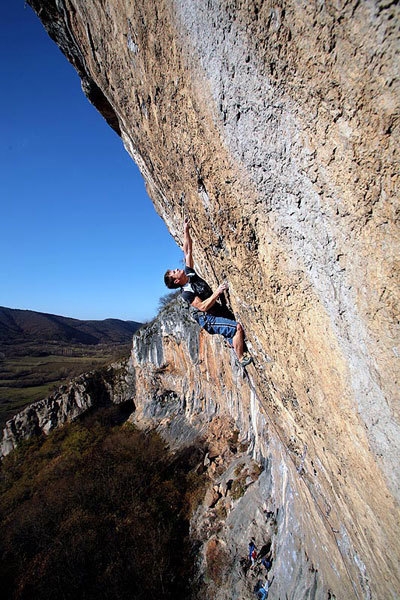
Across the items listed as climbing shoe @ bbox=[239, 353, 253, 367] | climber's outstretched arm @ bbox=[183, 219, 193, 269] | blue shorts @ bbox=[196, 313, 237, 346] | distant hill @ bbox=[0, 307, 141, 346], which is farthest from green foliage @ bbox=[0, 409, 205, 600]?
distant hill @ bbox=[0, 307, 141, 346]

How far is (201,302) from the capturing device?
4.11 m

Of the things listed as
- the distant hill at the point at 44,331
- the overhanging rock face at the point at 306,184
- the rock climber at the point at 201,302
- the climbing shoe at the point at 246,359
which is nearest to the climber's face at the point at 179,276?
the rock climber at the point at 201,302

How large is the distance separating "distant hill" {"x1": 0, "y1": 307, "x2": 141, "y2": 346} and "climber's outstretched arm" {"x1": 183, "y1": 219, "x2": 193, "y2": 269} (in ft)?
495

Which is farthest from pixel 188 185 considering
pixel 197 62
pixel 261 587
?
pixel 261 587

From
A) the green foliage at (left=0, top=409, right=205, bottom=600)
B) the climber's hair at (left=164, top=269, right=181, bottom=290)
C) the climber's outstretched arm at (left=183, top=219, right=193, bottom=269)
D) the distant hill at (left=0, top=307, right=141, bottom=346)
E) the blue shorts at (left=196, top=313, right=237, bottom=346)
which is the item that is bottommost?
the green foliage at (left=0, top=409, right=205, bottom=600)

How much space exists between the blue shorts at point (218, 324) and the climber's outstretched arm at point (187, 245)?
0.84 metres

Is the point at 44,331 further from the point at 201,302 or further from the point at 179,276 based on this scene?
the point at 201,302

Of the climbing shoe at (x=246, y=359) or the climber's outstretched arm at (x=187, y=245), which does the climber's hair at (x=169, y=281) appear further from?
the climbing shoe at (x=246, y=359)

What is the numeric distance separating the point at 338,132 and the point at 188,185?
196cm

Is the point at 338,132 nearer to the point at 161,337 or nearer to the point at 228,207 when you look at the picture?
the point at 228,207

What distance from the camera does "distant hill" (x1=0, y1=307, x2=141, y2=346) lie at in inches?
5778

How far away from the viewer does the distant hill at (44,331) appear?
147 meters

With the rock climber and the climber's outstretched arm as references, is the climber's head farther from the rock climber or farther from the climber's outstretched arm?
the climber's outstretched arm

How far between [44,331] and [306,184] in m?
179
